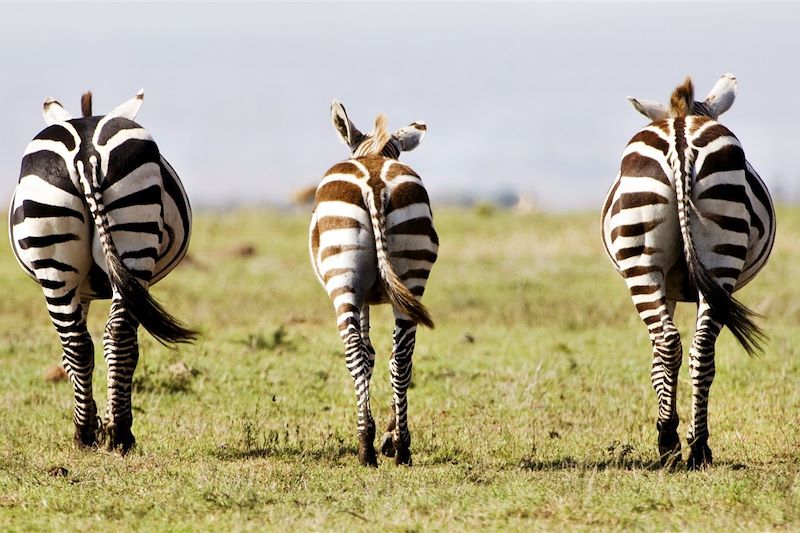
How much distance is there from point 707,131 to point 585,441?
2908 millimetres

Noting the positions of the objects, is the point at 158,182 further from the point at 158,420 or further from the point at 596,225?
the point at 596,225

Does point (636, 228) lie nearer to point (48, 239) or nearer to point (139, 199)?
point (139, 199)

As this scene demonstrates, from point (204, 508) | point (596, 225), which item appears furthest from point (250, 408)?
point (596, 225)

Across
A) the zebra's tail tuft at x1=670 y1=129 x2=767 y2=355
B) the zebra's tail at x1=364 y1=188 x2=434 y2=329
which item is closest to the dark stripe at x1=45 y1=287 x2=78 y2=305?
the zebra's tail at x1=364 y1=188 x2=434 y2=329

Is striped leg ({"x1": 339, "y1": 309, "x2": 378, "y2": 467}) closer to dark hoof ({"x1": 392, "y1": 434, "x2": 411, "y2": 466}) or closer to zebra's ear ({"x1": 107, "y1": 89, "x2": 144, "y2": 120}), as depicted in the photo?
dark hoof ({"x1": 392, "y1": 434, "x2": 411, "y2": 466})

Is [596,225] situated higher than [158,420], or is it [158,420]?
[596,225]

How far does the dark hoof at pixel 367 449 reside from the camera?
8.17 m

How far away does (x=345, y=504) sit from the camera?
6828 millimetres

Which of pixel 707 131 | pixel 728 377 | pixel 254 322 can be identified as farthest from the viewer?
pixel 254 322

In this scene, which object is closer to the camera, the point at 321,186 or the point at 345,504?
the point at 345,504

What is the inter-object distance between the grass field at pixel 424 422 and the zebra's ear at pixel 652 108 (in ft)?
9.16

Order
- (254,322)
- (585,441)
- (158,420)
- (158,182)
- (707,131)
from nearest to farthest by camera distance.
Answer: (707,131)
(158,182)
(585,441)
(158,420)
(254,322)

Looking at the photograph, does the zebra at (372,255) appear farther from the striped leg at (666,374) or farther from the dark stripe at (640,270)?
the striped leg at (666,374)

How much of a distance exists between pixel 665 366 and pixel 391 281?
221 cm
